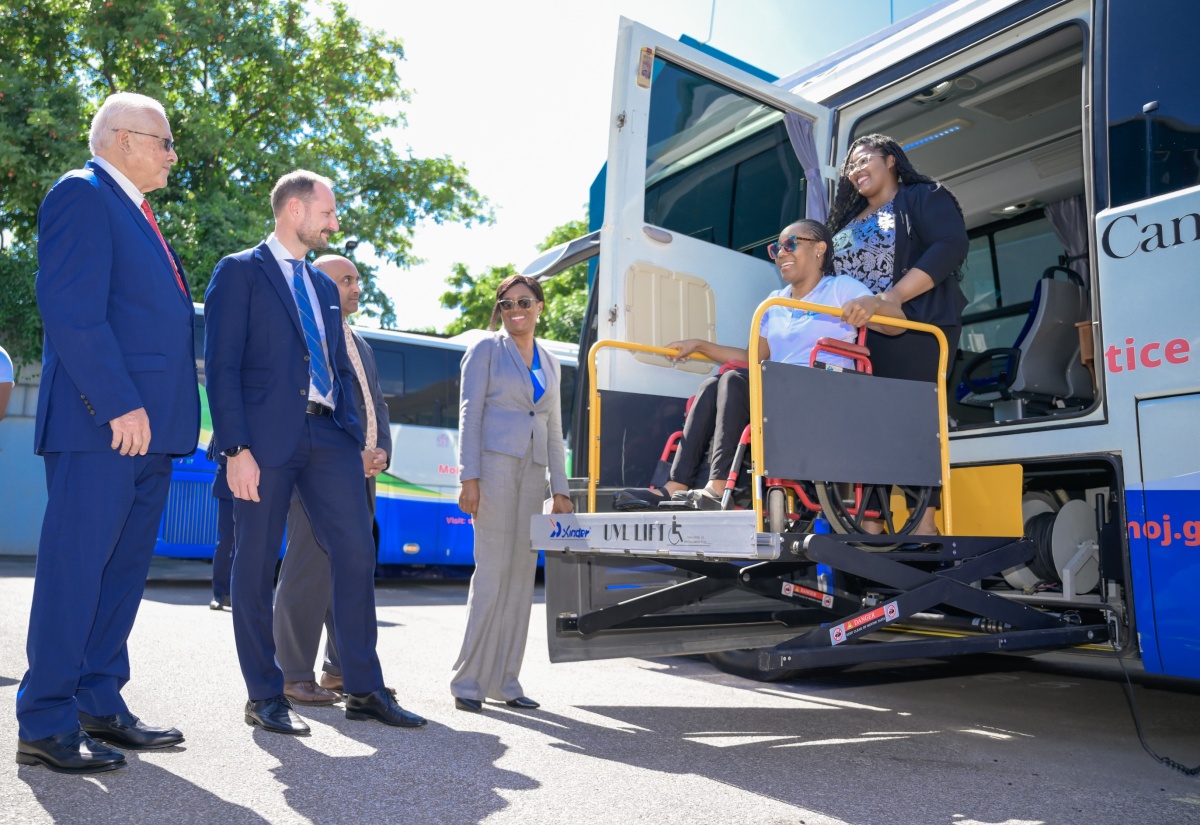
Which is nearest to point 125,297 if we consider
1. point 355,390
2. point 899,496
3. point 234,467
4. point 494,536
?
point 234,467

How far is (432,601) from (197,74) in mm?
9485

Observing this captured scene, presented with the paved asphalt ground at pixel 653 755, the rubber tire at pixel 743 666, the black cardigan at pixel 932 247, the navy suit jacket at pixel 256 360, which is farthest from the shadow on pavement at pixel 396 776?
the black cardigan at pixel 932 247

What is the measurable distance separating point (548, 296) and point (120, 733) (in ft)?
71.4

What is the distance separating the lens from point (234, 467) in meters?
3.46

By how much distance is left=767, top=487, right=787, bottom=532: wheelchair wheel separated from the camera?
3.35m

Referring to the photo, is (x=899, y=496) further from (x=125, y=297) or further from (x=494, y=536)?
(x=125, y=297)

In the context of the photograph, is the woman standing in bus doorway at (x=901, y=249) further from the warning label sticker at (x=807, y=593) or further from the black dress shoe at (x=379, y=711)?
the black dress shoe at (x=379, y=711)

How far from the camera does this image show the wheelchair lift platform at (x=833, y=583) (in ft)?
10.7

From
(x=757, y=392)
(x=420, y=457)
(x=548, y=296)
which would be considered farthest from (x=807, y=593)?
(x=548, y=296)

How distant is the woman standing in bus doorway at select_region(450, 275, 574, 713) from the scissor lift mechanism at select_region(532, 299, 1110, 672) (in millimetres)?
252

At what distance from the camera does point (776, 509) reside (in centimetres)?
337

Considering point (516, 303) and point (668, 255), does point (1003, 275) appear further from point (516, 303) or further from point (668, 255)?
point (516, 303)

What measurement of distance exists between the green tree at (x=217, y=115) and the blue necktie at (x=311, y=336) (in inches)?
440

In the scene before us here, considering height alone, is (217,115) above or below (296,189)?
above
